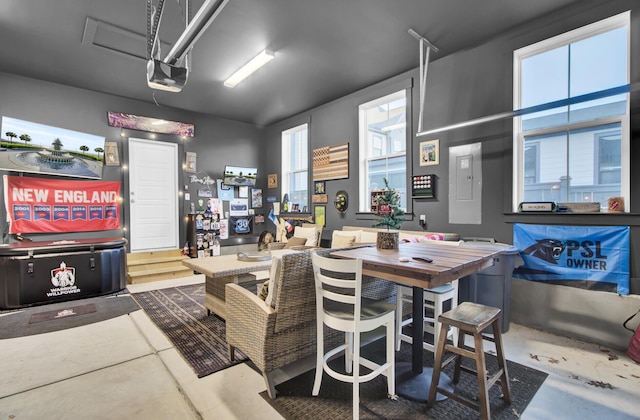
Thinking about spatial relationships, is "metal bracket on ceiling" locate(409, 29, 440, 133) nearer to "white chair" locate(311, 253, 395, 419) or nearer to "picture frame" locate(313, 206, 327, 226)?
"picture frame" locate(313, 206, 327, 226)

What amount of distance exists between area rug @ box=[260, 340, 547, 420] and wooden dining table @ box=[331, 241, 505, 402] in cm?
11

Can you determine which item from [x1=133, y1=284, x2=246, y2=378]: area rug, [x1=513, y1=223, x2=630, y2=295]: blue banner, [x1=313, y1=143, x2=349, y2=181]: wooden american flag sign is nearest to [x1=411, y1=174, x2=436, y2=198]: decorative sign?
[x1=513, y1=223, x2=630, y2=295]: blue banner

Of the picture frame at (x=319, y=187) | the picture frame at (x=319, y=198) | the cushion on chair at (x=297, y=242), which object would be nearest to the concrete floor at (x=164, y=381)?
the cushion on chair at (x=297, y=242)

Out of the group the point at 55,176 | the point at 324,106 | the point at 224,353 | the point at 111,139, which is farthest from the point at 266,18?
the point at 55,176

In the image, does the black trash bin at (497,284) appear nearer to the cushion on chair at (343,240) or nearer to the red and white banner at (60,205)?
the cushion on chair at (343,240)

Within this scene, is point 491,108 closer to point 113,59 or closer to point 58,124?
point 113,59

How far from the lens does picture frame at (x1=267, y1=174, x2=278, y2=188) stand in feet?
Result: 23.0

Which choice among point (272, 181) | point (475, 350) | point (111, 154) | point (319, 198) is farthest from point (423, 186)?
point (111, 154)

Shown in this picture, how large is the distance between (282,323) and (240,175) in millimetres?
5389

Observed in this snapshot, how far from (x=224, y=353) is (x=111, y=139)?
4803 millimetres

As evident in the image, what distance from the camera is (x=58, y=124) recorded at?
484cm

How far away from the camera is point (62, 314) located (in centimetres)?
356

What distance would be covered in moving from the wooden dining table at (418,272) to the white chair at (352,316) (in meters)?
0.14

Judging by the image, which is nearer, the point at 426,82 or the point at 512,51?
the point at 512,51
